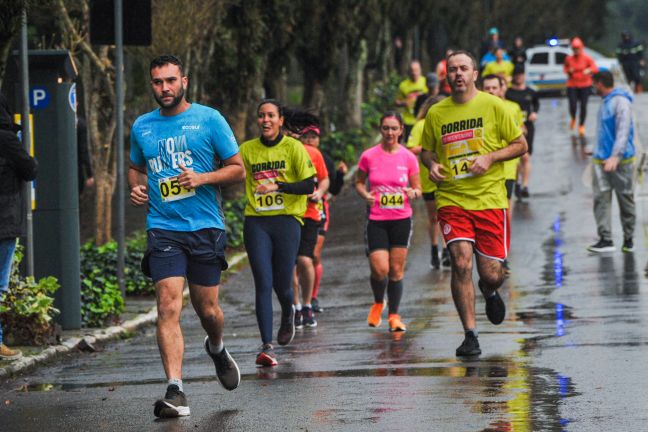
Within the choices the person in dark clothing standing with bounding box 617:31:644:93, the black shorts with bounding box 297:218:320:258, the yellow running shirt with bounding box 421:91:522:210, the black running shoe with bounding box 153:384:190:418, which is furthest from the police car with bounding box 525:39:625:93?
the black running shoe with bounding box 153:384:190:418

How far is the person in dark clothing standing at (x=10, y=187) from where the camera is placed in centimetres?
1025

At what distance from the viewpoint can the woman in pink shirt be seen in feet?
41.6

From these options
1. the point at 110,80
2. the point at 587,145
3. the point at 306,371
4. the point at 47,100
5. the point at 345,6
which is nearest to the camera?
the point at 306,371

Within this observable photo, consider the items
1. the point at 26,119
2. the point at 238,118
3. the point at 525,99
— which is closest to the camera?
the point at 26,119

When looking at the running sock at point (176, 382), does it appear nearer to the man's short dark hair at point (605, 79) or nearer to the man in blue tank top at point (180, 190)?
the man in blue tank top at point (180, 190)

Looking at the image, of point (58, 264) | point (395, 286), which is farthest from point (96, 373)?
point (395, 286)

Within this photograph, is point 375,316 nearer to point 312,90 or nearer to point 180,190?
point 180,190

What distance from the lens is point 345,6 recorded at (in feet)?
92.5

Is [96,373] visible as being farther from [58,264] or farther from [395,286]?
[395,286]

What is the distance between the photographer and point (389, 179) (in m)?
12.9

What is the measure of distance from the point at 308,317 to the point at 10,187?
11.3 ft

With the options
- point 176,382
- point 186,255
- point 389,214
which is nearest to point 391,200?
point 389,214

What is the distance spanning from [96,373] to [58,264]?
236 cm

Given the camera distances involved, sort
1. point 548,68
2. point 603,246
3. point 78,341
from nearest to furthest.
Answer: point 78,341, point 603,246, point 548,68
